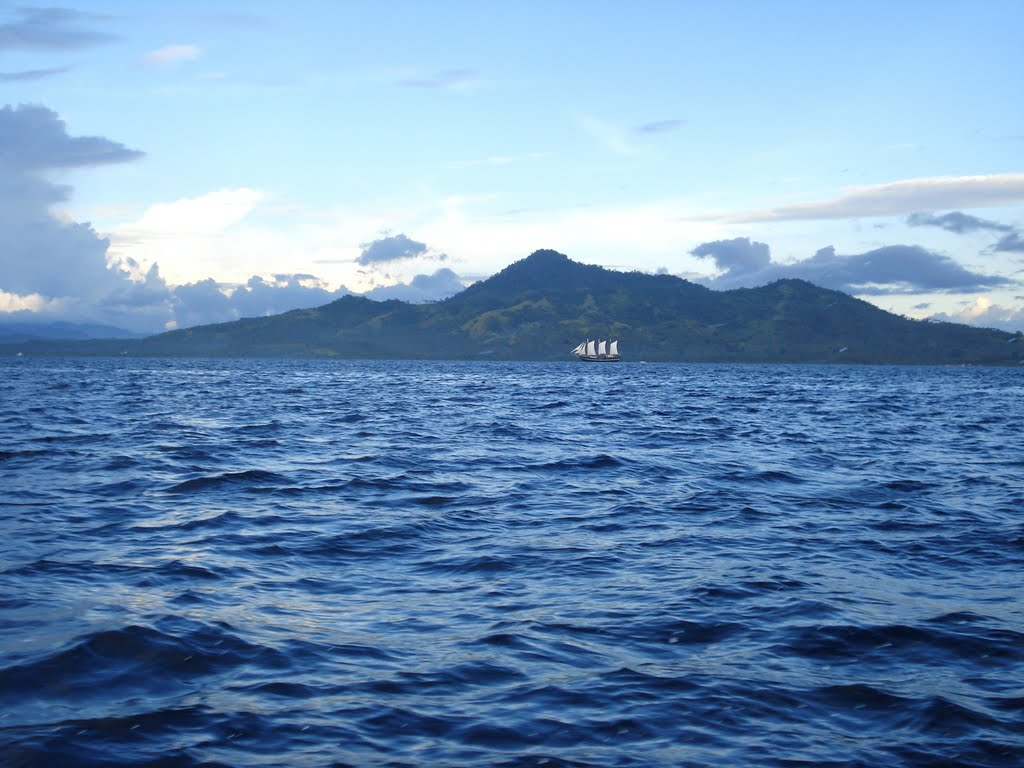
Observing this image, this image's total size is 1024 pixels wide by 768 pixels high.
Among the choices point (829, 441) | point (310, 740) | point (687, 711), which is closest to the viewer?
point (310, 740)

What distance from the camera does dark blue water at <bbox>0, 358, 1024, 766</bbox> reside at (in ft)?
A: 29.7

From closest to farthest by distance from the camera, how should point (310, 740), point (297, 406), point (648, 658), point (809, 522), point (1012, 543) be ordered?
1. point (310, 740)
2. point (648, 658)
3. point (1012, 543)
4. point (809, 522)
5. point (297, 406)

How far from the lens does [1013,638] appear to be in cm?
1247

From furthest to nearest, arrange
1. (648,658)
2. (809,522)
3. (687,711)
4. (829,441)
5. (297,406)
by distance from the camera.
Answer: (297,406) < (829,441) < (809,522) < (648,658) < (687,711)

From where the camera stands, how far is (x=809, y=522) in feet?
69.9

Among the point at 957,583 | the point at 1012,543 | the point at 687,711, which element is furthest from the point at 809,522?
the point at 687,711

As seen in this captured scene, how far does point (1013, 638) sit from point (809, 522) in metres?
8.85

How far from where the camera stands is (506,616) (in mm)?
13141

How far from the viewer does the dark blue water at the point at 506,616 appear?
9.05 meters

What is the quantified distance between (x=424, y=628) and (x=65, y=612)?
17.2 feet

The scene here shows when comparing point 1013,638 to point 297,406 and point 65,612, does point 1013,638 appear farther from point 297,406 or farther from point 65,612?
point 297,406

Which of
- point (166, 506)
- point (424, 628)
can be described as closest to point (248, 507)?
point (166, 506)

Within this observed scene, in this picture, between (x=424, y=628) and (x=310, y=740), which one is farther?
(x=424, y=628)

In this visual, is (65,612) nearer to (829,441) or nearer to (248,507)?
(248,507)
